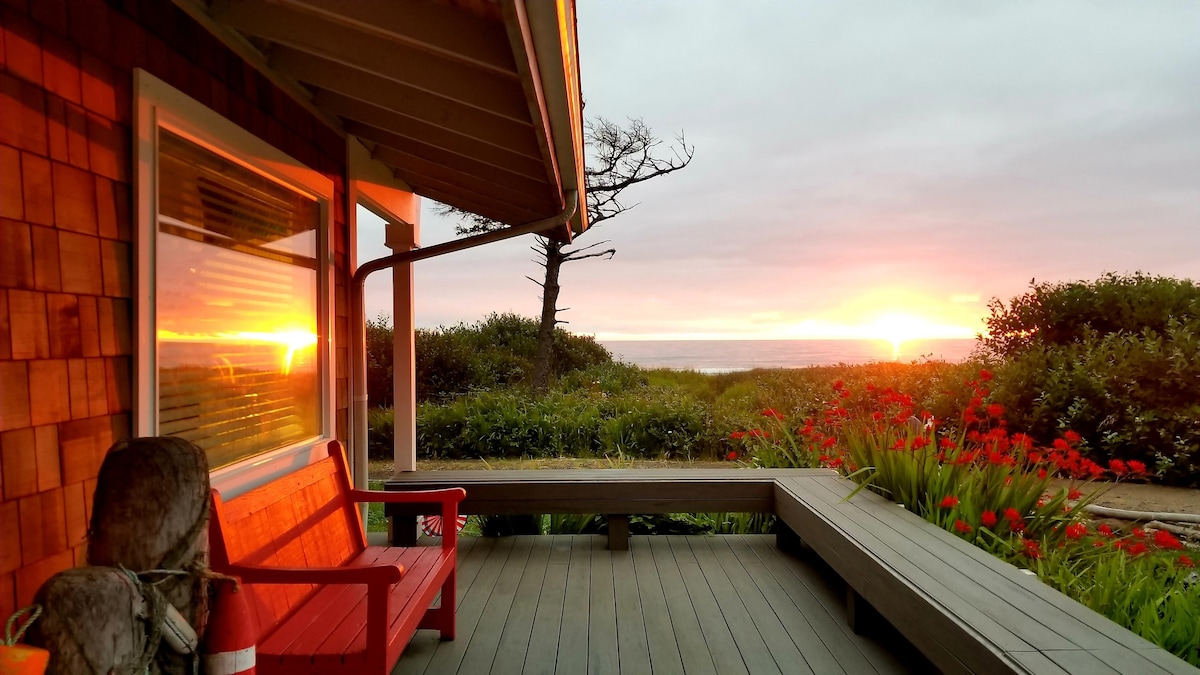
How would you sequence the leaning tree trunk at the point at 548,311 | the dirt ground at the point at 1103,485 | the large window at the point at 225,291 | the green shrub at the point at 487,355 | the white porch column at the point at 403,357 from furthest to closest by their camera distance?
the green shrub at the point at 487,355 → the leaning tree trunk at the point at 548,311 → the dirt ground at the point at 1103,485 → the white porch column at the point at 403,357 → the large window at the point at 225,291

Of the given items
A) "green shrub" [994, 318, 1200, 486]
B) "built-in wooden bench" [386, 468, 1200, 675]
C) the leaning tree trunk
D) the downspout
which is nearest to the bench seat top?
the downspout

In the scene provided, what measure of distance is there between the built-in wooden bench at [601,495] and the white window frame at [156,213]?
991 mm

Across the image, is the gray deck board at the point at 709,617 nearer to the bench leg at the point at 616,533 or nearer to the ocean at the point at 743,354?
the bench leg at the point at 616,533

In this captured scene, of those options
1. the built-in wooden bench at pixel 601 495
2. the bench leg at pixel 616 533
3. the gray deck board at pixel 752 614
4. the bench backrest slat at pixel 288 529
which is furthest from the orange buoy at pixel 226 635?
the bench leg at pixel 616 533

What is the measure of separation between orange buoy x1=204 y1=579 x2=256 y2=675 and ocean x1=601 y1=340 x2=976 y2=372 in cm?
812

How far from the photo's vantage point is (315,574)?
183cm

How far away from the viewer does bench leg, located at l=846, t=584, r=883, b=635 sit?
2.82 m

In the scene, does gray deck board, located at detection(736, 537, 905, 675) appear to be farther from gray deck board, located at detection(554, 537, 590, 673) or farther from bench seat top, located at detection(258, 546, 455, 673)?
bench seat top, located at detection(258, 546, 455, 673)

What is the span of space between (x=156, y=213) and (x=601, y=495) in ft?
9.04

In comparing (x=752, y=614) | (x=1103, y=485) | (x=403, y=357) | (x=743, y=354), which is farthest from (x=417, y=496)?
(x=743, y=354)

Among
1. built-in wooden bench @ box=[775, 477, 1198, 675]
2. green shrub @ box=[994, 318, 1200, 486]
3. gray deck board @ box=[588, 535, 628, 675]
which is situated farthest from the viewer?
green shrub @ box=[994, 318, 1200, 486]

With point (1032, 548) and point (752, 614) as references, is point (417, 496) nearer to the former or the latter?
point (752, 614)

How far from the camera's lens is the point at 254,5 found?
2.19 metres

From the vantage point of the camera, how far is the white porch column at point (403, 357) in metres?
4.32
